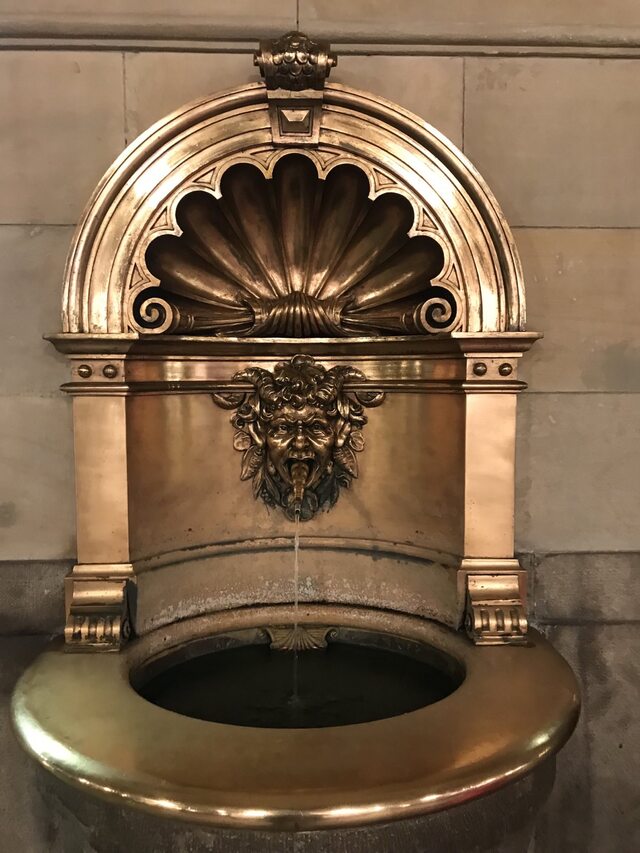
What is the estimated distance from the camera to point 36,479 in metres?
1.90

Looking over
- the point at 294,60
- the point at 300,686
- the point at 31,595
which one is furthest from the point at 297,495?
the point at 294,60

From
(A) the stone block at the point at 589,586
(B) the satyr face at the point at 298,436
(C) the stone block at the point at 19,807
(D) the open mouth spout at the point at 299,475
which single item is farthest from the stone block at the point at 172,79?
(C) the stone block at the point at 19,807

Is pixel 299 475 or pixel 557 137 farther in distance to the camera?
pixel 299 475

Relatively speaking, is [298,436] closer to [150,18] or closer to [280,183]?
[280,183]

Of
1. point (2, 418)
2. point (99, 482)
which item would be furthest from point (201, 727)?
point (2, 418)

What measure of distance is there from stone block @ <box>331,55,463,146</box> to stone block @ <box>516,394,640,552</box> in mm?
824

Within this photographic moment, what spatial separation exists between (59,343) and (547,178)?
1.38 m

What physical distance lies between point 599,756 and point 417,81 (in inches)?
76.6

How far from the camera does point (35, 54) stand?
6.07 ft

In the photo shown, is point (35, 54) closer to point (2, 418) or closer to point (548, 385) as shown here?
point (2, 418)

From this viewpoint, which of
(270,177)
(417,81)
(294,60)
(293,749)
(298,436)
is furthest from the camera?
(298,436)

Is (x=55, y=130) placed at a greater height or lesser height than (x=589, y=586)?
greater

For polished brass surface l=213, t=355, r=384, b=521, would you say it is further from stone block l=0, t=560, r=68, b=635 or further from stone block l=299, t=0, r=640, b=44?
stone block l=299, t=0, r=640, b=44

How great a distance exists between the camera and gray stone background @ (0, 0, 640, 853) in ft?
6.09
